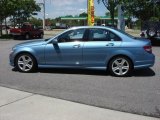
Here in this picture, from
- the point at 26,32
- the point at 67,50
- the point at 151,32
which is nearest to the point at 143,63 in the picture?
the point at 67,50

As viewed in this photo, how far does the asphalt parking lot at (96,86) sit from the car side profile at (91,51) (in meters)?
0.33

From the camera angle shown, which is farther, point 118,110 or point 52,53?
point 52,53

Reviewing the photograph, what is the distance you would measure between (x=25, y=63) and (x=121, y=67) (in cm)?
302

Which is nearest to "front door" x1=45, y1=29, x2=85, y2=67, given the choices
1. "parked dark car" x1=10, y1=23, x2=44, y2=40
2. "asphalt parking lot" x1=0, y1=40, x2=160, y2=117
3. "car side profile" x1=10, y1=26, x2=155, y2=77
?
"car side profile" x1=10, y1=26, x2=155, y2=77

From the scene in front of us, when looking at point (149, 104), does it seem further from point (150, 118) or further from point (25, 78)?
point (25, 78)

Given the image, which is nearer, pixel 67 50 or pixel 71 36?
pixel 67 50

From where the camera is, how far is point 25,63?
1163cm

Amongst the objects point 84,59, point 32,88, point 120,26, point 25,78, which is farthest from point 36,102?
point 120,26

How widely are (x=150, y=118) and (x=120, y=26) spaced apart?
19016 millimetres

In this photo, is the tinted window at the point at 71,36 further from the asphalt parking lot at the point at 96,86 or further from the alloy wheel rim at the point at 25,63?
the alloy wheel rim at the point at 25,63

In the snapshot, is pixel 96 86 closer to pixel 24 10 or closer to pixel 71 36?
pixel 71 36

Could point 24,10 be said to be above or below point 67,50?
above

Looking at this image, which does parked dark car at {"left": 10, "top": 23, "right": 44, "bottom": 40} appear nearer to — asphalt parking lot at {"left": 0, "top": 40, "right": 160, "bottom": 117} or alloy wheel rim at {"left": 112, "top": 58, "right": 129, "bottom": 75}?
asphalt parking lot at {"left": 0, "top": 40, "right": 160, "bottom": 117}

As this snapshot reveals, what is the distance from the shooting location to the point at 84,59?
11.1m
